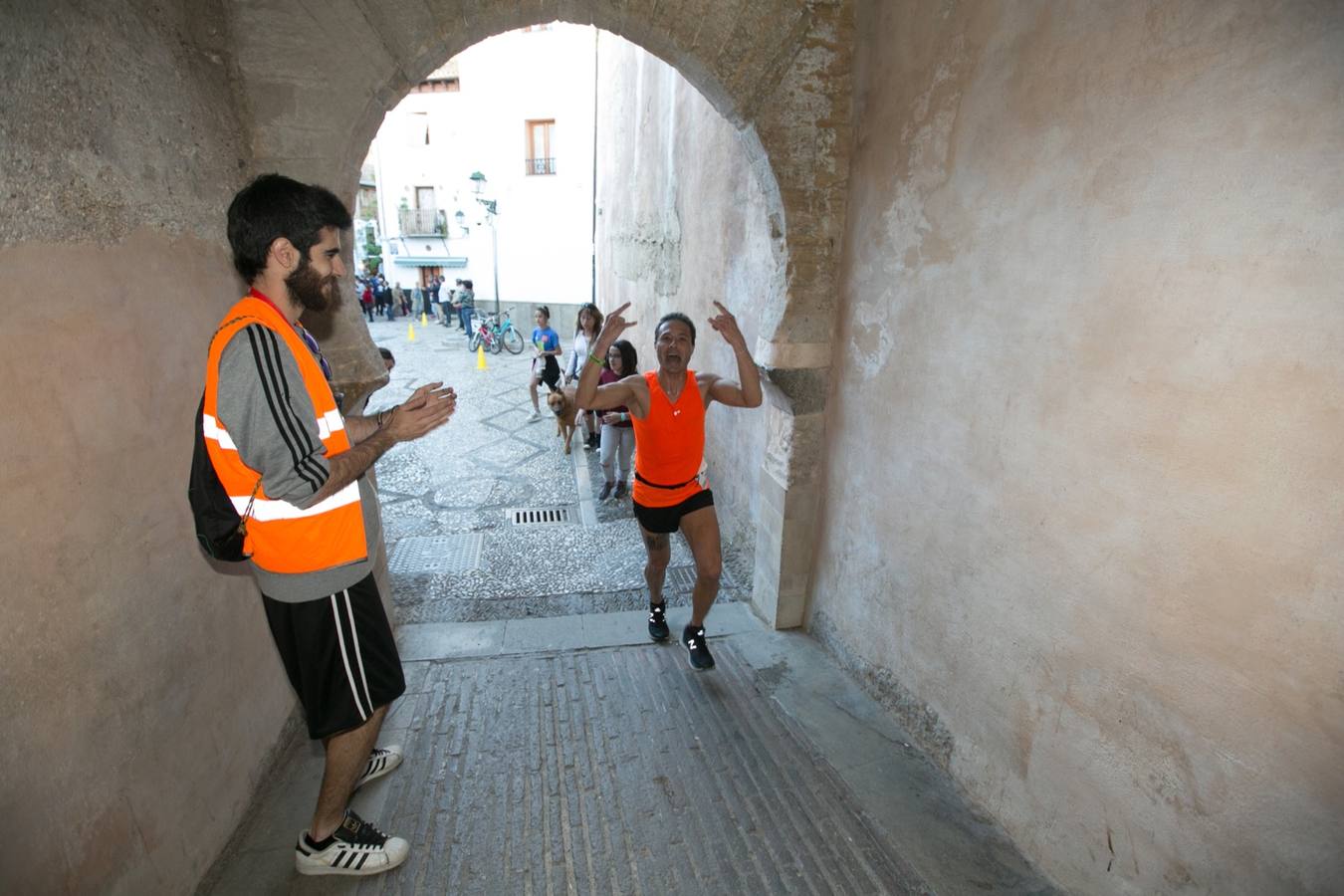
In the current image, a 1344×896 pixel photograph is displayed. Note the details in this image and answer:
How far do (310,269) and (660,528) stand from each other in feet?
6.96

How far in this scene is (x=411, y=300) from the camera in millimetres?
24531

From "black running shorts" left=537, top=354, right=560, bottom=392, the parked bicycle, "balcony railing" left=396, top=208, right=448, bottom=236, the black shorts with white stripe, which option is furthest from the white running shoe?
"balcony railing" left=396, top=208, right=448, bottom=236

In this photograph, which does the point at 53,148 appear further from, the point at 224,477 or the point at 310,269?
the point at 224,477

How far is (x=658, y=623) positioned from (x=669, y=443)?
1.14 metres

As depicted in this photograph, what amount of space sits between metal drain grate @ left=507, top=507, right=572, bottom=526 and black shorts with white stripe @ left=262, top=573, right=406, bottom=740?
147 inches

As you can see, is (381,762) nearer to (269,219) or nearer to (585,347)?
(269,219)

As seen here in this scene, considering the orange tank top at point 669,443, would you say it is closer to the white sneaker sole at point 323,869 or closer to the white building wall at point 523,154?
the white sneaker sole at point 323,869

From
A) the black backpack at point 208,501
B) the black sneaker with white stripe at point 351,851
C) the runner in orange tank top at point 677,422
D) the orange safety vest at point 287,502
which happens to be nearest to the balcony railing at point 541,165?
the runner in orange tank top at point 677,422

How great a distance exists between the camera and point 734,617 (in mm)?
4164

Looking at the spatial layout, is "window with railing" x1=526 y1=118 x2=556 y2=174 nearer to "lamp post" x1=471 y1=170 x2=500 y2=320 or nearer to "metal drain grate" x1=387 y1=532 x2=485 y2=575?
"lamp post" x1=471 y1=170 x2=500 y2=320

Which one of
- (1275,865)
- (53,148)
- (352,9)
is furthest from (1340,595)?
(352,9)

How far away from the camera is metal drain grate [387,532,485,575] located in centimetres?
491

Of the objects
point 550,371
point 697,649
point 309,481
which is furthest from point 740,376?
point 550,371

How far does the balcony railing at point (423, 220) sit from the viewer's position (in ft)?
81.2
